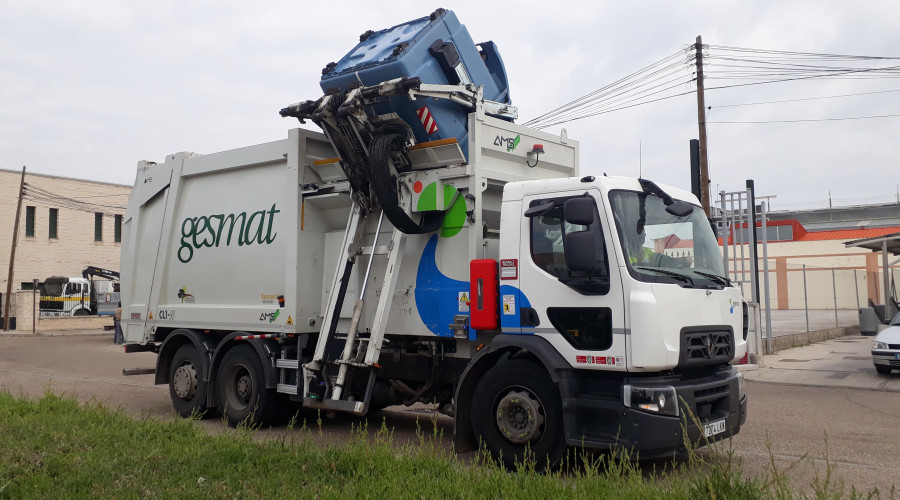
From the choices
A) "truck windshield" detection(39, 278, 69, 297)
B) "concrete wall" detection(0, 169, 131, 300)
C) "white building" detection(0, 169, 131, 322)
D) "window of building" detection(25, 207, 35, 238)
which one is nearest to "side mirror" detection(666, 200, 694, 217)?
"truck windshield" detection(39, 278, 69, 297)

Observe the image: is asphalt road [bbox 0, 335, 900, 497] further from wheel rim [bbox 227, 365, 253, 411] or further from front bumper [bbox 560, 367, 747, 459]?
front bumper [bbox 560, 367, 747, 459]

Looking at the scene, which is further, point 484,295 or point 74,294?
point 74,294

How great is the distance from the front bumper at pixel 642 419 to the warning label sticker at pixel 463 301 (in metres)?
1.34

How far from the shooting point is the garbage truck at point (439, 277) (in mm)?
5984

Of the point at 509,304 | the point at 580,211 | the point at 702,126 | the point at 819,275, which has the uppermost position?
the point at 702,126

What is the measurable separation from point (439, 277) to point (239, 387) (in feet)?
10.7

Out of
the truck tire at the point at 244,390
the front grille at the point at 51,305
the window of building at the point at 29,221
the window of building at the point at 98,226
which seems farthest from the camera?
the window of building at the point at 98,226

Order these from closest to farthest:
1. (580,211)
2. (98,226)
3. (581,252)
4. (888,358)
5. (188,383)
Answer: (581,252), (580,211), (188,383), (888,358), (98,226)

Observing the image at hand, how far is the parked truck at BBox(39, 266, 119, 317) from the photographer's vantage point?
122 feet

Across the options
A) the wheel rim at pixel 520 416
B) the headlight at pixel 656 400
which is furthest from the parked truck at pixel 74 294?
the headlight at pixel 656 400

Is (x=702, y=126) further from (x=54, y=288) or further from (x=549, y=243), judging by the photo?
(x=54, y=288)

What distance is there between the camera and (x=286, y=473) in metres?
5.60

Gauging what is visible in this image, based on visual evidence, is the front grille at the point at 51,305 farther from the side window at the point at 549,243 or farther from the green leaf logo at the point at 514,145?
the side window at the point at 549,243

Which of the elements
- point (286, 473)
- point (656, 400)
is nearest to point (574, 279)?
point (656, 400)
